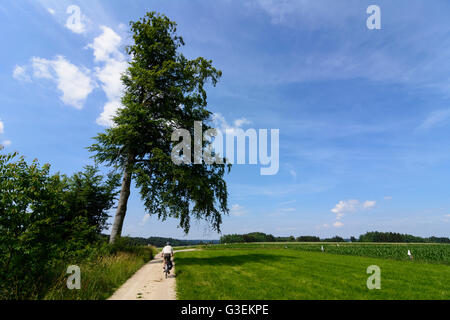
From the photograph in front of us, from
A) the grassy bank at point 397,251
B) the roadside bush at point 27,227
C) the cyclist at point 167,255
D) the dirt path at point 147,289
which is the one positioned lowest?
the grassy bank at point 397,251

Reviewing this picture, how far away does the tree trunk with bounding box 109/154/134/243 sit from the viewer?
1705 centimetres

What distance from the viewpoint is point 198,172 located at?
1905 centimetres

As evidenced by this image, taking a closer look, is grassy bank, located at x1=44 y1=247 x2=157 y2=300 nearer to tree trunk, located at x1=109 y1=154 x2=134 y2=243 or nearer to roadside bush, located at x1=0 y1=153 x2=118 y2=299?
roadside bush, located at x1=0 y1=153 x2=118 y2=299

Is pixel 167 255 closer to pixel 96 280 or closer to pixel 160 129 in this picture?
pixel 96 280

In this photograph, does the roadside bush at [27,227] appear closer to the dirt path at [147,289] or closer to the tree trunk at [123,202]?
the dirt path at [147,289]

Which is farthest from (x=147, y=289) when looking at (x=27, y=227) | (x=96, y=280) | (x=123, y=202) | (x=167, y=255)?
(x=123, y=202)

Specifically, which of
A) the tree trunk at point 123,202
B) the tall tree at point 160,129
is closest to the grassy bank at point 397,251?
the tall tree at point 160,129

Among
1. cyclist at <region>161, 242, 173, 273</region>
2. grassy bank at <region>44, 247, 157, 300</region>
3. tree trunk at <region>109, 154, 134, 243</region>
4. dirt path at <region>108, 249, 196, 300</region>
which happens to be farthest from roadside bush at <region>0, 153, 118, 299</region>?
tree trunk at <region>109, 154, 134, 243</region>

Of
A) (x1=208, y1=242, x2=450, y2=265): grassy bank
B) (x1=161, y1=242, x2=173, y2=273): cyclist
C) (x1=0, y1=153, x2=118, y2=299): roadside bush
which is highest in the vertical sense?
(x1=0, y1=153, x2=118, y2=299): roadside bush

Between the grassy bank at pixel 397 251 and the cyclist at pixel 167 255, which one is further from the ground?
the cyclist at pixel 167 255

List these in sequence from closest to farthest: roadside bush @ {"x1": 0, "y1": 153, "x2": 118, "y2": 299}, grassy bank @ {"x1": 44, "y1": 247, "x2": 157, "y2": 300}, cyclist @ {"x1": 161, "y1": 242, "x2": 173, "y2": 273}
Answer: roadside bush @ {"x1": 0, "y1": 153, "x2": 118, "y2": 299}, grassy bank @ {"x1": 44, "y1": 247, "x2": 157, "y2": 300}, cyclist @ {"x1": 161, "y1": 242, "x2": 173, "y2": 273}

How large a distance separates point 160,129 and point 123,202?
22.3 feet

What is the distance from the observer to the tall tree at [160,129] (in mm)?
17172

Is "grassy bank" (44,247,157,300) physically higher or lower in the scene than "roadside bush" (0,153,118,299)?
lower
